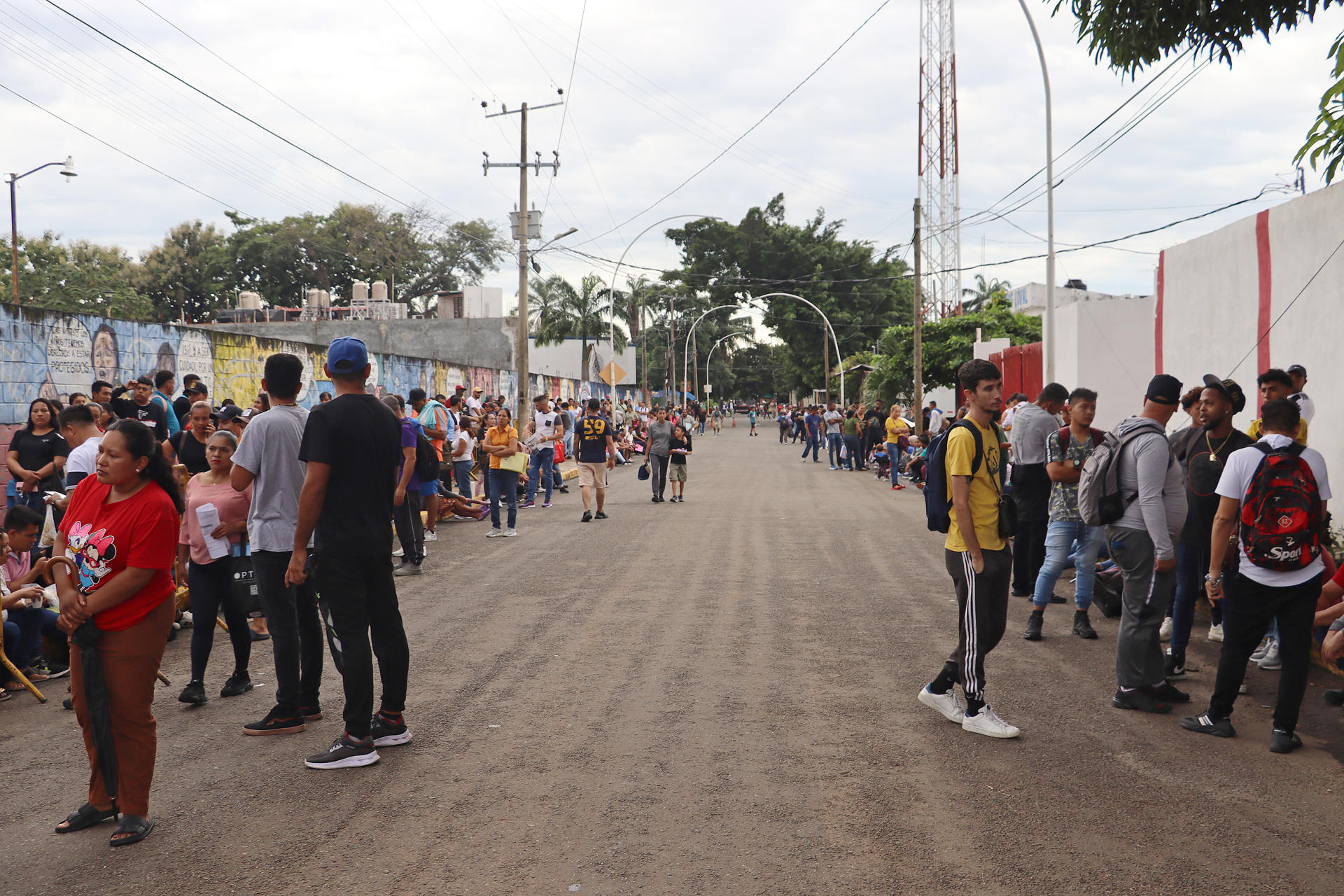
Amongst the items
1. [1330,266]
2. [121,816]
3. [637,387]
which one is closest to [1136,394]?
[1330,266]

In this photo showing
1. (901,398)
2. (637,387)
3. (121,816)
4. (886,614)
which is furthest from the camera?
(637,387)

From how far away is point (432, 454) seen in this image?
10984 millimetres

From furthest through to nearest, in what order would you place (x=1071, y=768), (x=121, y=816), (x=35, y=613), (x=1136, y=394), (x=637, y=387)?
1. (x=637, y=387)
2. (x=1136, y=394)
3. (x=35, y=613)
4. (x=1071, y=768)
5. (x=121, y=816)

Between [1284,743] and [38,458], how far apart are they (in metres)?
10.0

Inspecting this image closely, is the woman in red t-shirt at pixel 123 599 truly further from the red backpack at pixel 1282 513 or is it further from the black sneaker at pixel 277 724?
the red backpack at pixel 1282 513

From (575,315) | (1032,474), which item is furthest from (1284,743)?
(575,315)

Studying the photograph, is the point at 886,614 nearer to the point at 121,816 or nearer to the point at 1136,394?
the point at 121,816

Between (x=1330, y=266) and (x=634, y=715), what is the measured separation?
7901 mm

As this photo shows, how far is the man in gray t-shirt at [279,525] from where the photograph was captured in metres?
5.28

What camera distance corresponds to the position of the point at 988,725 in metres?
5.13

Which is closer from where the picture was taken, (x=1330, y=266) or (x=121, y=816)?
(x=121, y=816)

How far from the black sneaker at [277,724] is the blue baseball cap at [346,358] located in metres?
1.82

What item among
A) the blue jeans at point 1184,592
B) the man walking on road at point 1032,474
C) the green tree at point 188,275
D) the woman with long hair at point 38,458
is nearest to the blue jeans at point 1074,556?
the man walking on road at point 1032,474

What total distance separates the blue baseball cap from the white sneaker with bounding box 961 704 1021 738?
3.57 m
